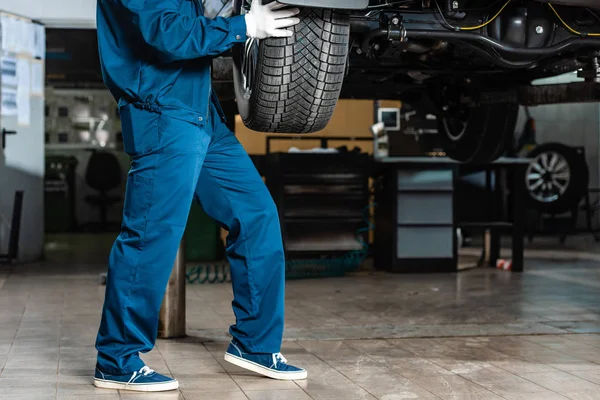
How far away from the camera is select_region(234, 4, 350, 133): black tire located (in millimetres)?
2514

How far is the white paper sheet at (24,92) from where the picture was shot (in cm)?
737

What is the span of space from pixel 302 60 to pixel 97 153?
1170cm

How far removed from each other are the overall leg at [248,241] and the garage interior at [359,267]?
0.18m

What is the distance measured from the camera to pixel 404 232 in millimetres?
6445

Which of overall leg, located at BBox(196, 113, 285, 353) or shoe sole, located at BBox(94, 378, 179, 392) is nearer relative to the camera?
shoe sole, located at BBox(94, 378, 179, 392)

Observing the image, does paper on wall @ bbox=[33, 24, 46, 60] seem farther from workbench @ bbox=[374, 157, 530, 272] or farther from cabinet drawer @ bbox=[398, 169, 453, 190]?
cabinet drawer @ bbox=[398, 169, 453, 190]

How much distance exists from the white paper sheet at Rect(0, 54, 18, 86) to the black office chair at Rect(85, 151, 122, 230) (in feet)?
20.4

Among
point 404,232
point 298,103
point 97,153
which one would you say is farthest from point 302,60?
point 97,153

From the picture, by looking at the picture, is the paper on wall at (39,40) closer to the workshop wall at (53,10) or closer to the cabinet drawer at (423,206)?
the workshop wall at (53,10)

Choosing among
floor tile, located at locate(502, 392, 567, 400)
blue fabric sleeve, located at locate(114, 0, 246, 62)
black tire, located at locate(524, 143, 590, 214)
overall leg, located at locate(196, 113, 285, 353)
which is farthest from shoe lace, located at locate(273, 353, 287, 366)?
black tire, located at locate(524, 143, 590, 214)

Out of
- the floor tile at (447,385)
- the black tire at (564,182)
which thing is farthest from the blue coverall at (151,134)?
the black tire at (564,182)

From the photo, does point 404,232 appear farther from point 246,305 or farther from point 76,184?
point 76,184

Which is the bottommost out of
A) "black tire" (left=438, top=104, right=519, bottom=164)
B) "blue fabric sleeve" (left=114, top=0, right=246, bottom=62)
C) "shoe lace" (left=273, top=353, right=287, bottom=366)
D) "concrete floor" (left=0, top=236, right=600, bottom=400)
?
"concrete floor" (left=0, top=236, right=600, bottom=400)

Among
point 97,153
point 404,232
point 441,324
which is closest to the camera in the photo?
point 441,324
